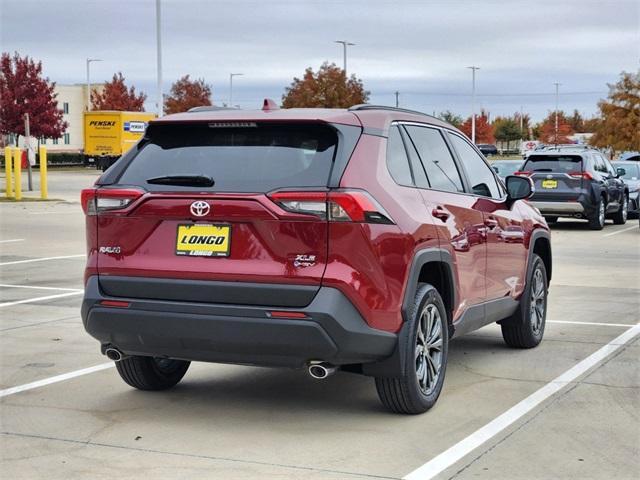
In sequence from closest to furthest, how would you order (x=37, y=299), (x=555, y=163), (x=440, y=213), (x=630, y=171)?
(x=440, y=213) → (x=37, y=299) → (x=555, y=163) → (x=630, y=171)

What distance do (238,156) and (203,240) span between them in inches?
20.6

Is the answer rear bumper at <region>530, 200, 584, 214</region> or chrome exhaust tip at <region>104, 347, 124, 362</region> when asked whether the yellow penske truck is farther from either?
Answer: chrome exhaust tip at <region>104, 347, 124, 362</region>

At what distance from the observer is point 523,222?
8.45 m

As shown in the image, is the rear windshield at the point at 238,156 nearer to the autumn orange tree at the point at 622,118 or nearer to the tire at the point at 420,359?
the tire at the point at 420,359

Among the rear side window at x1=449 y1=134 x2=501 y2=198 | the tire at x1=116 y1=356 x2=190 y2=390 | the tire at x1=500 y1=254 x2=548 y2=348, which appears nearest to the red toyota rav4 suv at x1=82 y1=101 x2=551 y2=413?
the tire at x1=116 y1=356 x2=190 y2=390

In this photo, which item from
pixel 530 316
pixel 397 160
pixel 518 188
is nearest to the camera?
pixel 397 160

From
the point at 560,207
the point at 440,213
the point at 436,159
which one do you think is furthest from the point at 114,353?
the point at 560,207

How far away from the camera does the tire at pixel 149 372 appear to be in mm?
6895

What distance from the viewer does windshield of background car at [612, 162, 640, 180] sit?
97.9ft

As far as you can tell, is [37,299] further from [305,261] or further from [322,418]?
[305,261]

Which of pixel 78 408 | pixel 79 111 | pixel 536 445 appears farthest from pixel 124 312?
pixel 79 111

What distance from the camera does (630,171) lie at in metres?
30.3

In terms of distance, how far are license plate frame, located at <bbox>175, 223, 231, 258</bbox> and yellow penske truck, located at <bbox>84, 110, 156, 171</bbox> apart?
185 feet

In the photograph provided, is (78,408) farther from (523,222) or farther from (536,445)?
(523,222)
